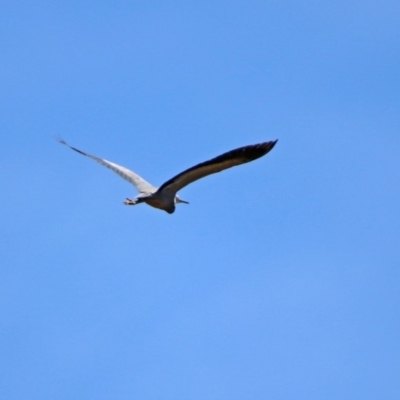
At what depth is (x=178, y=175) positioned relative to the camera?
104ft

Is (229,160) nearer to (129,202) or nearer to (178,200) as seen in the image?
(129,202)

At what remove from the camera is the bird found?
31.3 metres

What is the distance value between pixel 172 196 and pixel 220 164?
2.00m

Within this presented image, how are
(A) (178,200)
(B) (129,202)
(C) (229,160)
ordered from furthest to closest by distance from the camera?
(A) (178,200)
(B) (129,202)
(C) (229,160)

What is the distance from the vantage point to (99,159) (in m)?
34.8

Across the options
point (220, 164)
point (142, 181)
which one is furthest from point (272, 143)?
point (142, 181)

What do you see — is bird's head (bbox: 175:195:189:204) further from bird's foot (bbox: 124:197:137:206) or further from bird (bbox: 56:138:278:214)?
bird's foot (bbox: 124:197:137:206)

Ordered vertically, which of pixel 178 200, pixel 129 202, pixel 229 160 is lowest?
pixel 229 160

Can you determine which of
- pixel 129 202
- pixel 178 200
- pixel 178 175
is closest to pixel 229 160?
pixel 178 175

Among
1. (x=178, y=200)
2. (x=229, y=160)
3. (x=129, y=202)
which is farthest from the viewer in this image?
(x=178, y=200)

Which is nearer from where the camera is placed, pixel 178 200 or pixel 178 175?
pixel 178 175

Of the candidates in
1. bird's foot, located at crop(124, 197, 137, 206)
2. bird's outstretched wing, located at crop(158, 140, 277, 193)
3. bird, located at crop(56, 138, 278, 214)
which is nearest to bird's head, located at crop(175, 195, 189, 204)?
bird, located at crop(56, 138, 278, 214)

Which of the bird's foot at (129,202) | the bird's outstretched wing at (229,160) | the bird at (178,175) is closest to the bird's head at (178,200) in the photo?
the bird at (178,175)

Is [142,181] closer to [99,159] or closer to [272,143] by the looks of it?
[99,159]
